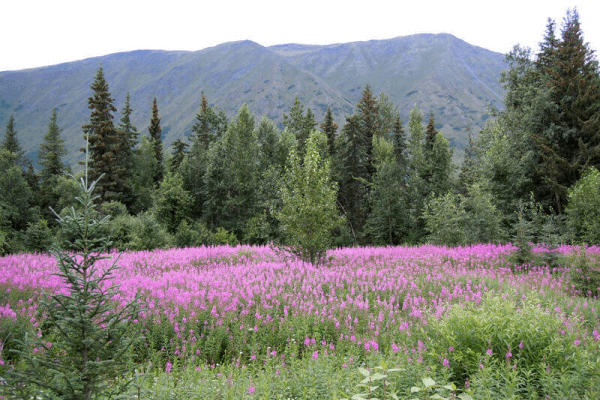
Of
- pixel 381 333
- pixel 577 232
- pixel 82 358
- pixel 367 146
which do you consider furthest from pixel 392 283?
pixel 367 146

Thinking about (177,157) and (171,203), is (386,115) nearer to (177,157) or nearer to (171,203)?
(177,157)

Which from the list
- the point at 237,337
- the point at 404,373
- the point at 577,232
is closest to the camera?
the point at 404,373

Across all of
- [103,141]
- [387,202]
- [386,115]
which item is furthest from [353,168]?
[103,141]

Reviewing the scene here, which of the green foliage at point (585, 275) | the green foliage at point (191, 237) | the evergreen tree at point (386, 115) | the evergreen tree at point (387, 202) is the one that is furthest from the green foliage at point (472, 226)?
the evergreen tree at point (386, 115)

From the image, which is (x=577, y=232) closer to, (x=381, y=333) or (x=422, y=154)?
(x=381, y=333)

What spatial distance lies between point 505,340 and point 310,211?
27.5 ft

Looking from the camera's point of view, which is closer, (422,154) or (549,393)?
(549,393)

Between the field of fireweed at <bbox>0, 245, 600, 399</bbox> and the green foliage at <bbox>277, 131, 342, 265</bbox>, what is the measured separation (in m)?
1.56

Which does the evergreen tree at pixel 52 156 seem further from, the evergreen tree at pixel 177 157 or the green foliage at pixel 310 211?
the green foliage at pixel 310 211

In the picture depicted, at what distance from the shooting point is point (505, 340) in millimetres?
3990

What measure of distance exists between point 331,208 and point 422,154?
30.0 m

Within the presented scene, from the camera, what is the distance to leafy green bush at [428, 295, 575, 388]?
402 centimetres

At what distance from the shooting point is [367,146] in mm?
40969

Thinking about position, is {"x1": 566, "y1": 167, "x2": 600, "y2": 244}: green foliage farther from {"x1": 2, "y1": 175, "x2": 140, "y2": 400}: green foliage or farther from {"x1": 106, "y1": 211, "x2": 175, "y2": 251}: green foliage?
{"x1": 106, "y1": 211, "x2": 175, "y2": 251}: green foliage
